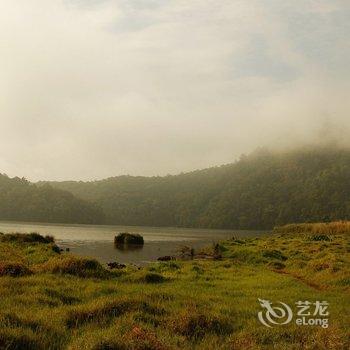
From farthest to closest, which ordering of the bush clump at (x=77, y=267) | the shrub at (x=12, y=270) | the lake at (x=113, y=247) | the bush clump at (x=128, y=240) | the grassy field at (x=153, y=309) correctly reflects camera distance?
the bush clump at (x=128, y=240) → the lake at (x=113, y=247) → the bush clump at (x=77, y=267) → the shrub at (x=12, y=270) → the grassy field at (x=153, y=309)

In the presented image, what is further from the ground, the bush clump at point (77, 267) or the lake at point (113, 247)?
the bush clump at point (77, 267)

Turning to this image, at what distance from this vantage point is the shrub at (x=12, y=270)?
26.2m

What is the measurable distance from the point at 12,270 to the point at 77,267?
462 centimetres

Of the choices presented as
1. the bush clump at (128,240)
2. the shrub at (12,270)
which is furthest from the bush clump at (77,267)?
the bush clump at (128,240)

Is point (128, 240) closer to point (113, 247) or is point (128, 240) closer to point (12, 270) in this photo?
point (113, 247)

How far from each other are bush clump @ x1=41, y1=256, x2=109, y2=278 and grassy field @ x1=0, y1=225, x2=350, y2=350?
0.06m

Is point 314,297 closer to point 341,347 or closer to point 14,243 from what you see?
point 341,347

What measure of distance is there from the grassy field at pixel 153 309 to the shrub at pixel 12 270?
54 mm

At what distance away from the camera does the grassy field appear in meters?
13.7

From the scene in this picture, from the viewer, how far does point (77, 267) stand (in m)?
30.1

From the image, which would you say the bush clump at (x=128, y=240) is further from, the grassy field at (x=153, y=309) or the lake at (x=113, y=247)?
the grassy field at (x=153, y=309)

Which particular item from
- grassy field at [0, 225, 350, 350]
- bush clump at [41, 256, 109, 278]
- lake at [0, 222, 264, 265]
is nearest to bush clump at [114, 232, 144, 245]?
lake at [0, 222, 264, 265]

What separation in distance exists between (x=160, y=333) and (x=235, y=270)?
82.3 feet

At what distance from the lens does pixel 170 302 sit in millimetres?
19984
